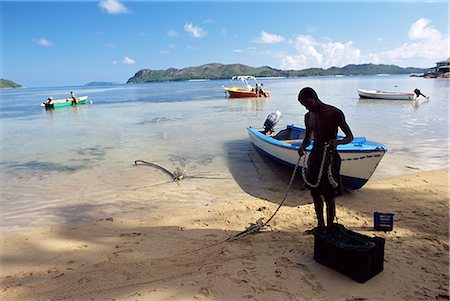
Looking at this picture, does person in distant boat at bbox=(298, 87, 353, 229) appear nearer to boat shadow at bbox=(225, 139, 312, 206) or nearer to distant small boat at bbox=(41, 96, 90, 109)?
boat shadow at bbox=(225, 139, 312, 206)

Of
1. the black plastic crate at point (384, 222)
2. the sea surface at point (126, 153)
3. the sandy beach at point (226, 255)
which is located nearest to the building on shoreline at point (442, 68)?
the sea surface at point (126, 153)

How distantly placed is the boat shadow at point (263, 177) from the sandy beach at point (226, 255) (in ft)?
0.47

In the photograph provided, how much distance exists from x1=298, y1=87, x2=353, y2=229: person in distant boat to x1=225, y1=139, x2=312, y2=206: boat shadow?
7.18 ft

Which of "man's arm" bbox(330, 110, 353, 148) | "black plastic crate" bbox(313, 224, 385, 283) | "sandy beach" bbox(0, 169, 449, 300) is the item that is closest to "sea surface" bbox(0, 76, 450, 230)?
"sandy beach" bbox(0, 169, 449, 300)

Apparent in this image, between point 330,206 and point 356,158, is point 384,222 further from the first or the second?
point 356,158

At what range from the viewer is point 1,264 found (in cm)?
459

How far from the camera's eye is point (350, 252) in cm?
348

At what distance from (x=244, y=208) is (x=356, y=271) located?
9.97 feet

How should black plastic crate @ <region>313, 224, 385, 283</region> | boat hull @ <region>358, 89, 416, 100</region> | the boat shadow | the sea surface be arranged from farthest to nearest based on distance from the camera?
boat hull @ <region>358, 89, 416, 100</region>, the sea surface, the boat shadow, black plastic crate @ <region>313, 224, 385, 283</region>

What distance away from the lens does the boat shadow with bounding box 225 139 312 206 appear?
688 centimetres

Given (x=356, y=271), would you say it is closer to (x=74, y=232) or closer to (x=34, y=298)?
(x=34, y=298)

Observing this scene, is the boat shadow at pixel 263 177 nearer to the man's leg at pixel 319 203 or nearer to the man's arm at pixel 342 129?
the man's leg at pixel 319 203

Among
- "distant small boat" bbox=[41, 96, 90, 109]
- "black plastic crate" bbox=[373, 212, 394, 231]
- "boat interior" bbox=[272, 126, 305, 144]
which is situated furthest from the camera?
"distant small boat" bbox=[41, 96, 90, 109]

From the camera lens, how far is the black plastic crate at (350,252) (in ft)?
11.2
